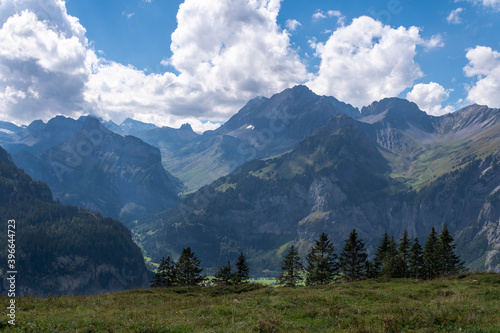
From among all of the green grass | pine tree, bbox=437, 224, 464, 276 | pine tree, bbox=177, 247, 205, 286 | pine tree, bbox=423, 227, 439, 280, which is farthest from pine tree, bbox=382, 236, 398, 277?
pine tree, bbox=177, 247, 205, 286

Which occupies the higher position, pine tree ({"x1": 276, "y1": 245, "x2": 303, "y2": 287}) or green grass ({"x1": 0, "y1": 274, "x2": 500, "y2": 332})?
green grass ({"x1": 0, "y1": 274, "x2": 500, "y2": 332})

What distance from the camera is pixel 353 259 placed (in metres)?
68.1

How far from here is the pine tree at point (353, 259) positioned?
221 feet

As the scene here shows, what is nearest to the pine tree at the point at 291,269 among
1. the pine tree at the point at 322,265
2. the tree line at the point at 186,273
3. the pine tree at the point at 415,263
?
the pine tree at the point at 322,265

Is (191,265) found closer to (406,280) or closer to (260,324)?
(406,280)

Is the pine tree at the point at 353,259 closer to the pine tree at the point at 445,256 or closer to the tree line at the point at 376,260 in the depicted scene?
the tree line at the point at 376,260

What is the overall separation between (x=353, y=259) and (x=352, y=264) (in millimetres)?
1334

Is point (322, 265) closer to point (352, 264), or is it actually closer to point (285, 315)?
point (352, 264)

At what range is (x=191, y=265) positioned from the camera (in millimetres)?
77062

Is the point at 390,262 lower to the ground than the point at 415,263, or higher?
higher

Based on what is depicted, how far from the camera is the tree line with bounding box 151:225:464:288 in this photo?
6794cm

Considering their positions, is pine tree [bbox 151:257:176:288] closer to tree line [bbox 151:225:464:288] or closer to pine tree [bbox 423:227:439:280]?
tree line [bbox 151:225:464:288]

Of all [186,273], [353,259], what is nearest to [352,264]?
[353,259]

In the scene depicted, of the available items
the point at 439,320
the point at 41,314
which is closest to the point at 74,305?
the point at 41,314
